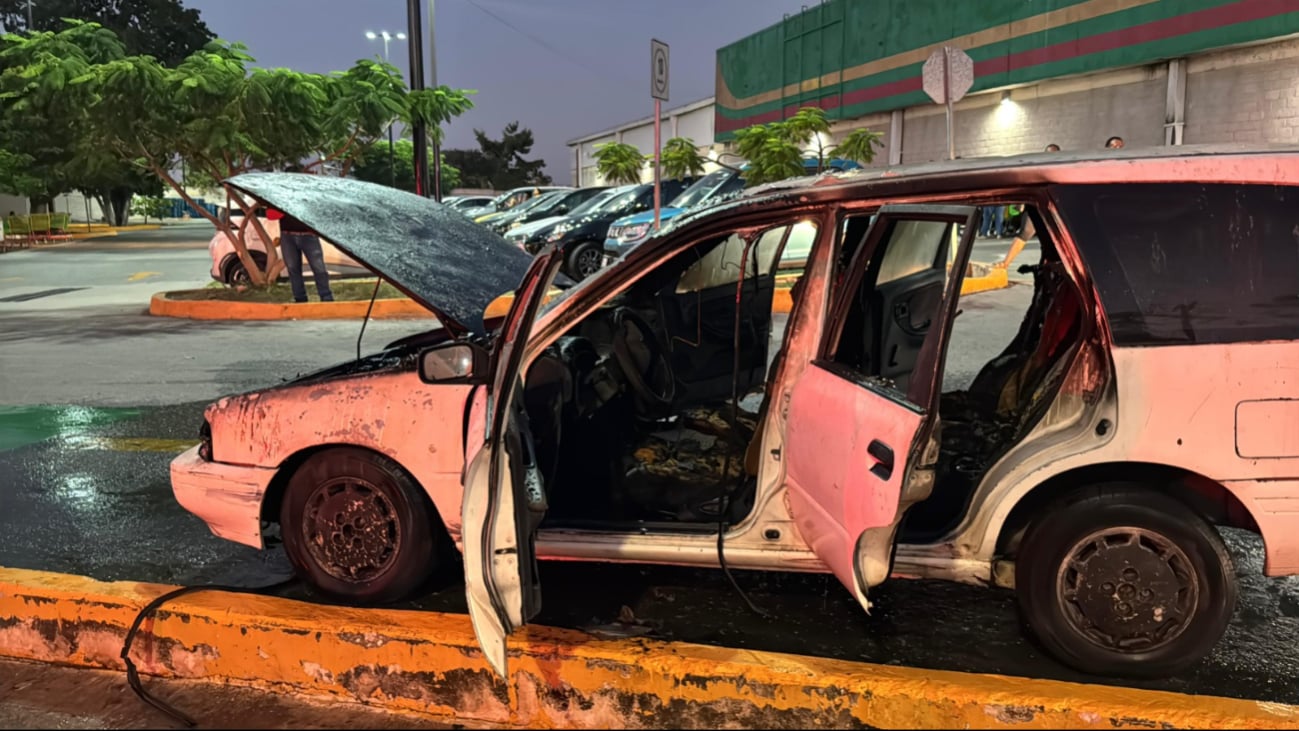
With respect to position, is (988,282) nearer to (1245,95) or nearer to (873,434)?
(873,434)

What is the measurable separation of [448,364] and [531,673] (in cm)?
98

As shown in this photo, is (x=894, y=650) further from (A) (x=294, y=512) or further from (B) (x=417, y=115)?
(B) (x=417, y=115)

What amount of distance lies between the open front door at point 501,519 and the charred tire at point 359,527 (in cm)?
81

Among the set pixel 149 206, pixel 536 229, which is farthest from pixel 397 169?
pixel 536 229

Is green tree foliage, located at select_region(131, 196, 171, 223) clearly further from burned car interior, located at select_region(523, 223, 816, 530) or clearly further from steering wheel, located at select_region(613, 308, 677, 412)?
steering wheel, located at select_region(613, 308, 677, 412)

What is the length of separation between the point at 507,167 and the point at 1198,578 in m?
94.7

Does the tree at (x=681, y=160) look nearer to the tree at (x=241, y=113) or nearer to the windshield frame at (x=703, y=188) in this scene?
the windshield frame at (x=703, y=188)

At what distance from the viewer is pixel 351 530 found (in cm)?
333

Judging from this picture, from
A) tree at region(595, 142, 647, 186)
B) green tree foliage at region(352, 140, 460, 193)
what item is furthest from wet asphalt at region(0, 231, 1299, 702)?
green tree foliage at region(352, 140, 460, 193)

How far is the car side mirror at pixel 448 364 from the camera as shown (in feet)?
9.14

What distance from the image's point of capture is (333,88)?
1330 cm

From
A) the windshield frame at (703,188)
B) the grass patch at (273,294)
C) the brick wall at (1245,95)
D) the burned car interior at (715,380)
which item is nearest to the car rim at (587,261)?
the windshield frame at (703,188)

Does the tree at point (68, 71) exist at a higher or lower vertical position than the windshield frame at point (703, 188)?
higher

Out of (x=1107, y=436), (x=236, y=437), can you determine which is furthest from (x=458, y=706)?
(x=1107, y=436)
